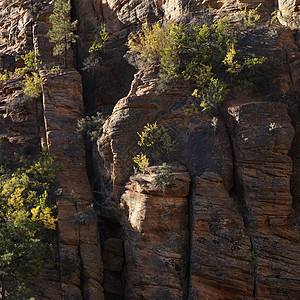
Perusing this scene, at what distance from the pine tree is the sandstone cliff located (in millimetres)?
2970

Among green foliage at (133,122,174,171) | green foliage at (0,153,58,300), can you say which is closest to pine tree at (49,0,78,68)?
green foliage at (0,153,58,300)

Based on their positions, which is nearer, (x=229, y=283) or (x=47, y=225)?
(x=229, y=283)

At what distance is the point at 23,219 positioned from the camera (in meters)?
13.9

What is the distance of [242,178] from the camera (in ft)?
47.8

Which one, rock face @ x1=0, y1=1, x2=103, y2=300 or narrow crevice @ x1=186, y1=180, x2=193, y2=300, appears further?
rock face @ x1=0, y1=1, x2=103, y2=300

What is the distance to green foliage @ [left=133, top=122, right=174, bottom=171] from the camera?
52.6ft

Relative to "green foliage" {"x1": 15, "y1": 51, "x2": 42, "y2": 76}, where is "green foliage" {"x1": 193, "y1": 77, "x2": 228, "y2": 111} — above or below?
below

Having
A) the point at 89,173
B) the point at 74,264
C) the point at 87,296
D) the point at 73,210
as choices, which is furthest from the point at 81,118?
the point at 87,296

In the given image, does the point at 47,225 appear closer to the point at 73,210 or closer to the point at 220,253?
the point at 73,210

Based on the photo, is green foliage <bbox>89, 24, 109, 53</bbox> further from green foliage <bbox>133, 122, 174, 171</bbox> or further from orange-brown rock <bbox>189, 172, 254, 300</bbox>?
orange-brown rock <bbox>189, 172, 254, 300</bbox>

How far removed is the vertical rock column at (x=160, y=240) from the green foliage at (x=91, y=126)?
6.02 meters

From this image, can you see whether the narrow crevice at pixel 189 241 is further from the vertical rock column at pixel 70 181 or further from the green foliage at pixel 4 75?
the green foliage at pixel 4 75

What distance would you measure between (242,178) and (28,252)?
1183 cm

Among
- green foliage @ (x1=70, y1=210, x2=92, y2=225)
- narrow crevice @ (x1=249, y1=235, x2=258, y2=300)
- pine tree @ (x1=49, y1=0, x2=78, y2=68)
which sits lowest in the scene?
narrow crevice @ (x1=249, y1=235, x2=258, y2=300)
